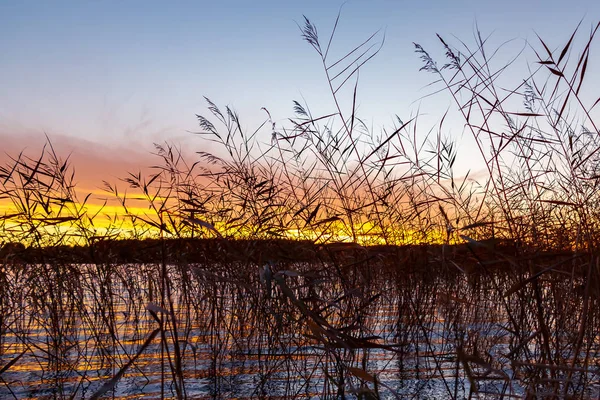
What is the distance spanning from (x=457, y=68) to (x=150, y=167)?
2715 mm

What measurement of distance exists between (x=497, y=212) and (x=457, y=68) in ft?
7.74

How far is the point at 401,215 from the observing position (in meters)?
5.20

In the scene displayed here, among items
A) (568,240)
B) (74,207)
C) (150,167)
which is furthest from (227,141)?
(568,240)

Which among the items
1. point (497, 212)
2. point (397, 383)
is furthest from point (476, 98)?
point (497, 212)

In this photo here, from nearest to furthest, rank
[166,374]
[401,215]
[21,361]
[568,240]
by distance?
[166,374] → [21,361] → [568,240] → [401,215]

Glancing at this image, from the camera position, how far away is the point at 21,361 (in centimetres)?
391

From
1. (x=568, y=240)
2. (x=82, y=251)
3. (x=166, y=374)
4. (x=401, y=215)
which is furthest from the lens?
→ (x=401, y=215)

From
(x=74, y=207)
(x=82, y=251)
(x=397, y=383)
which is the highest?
(x=74, y=207)

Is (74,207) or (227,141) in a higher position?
(227,141)

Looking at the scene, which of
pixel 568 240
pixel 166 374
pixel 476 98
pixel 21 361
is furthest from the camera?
pixel 568 240

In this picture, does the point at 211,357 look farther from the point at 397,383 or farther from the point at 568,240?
the point at 568,240

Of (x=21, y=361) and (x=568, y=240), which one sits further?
(x=568, y=240)

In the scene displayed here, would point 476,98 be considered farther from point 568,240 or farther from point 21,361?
point 21,361

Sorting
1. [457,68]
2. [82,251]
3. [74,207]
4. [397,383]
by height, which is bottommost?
[397,383]
